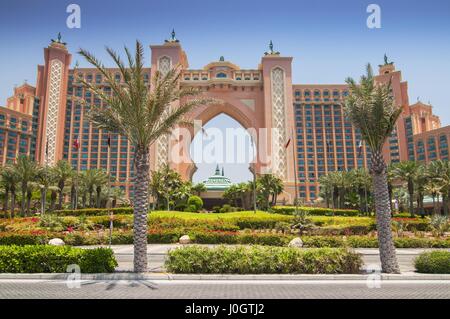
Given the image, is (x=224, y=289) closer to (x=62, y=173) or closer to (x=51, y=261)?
(x=51, y=261)

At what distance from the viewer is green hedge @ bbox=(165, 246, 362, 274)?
44.5 feet

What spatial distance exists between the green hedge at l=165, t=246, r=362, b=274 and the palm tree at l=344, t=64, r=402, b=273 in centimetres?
231

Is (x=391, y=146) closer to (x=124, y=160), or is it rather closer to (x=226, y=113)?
(x=226, y=113)

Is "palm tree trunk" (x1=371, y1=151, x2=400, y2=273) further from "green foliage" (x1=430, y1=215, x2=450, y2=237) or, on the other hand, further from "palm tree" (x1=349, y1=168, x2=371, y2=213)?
"palm tree" (x1=349, y1=168, x2=371, y2=213)

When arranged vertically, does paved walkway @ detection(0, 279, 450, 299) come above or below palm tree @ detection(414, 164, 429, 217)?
below

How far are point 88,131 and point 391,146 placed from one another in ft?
300

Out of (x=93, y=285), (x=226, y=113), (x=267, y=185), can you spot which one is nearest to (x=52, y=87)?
(x=226, y=113)

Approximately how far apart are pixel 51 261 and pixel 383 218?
1269 centimetres

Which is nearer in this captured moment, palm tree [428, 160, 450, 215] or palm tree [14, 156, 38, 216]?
palm tree [14, 156, 38, 216]

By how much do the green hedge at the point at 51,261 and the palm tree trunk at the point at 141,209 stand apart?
1063 millimetres

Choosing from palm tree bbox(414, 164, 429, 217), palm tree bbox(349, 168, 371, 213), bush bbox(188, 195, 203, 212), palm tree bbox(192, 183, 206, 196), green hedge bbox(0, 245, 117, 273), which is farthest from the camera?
Result: palm tree bbox(192, 183, 206, 196)

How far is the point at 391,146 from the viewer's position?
111m

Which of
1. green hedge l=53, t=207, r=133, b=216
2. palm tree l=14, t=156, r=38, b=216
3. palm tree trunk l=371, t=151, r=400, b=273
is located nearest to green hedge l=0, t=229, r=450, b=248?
palm tree trunk l=371, t=151, r=400, b=273

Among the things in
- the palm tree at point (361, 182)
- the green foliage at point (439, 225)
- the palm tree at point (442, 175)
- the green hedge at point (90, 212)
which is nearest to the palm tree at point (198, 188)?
Result: the green hedge at point (90, 212)
